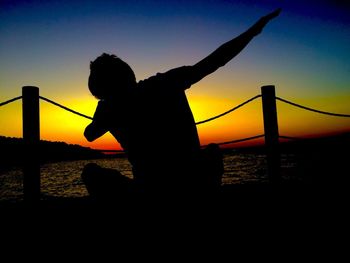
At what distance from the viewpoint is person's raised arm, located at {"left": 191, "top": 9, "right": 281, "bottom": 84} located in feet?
5.31

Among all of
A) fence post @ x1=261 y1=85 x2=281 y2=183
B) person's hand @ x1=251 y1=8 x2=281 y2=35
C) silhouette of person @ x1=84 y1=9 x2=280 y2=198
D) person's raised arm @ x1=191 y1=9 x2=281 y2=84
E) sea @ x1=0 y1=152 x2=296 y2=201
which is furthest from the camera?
sea @ x1=0 y1=152 x2=296 y2=201

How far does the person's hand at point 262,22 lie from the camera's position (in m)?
1.93

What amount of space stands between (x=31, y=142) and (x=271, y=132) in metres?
3.80

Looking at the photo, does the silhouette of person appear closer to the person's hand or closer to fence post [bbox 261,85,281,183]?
the person's hand

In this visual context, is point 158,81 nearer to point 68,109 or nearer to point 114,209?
point 114,209

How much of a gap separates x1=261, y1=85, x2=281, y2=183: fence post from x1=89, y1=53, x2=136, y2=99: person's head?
11.6ft

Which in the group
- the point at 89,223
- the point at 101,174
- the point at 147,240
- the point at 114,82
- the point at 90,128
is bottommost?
the point at 89,223

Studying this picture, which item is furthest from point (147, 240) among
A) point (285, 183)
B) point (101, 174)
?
point (285, 183)

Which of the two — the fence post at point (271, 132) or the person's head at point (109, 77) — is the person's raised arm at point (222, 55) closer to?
the person's head at point (109, 77)

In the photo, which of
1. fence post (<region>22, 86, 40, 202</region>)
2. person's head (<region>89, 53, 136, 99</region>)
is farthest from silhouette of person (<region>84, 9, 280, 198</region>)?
fence post (<region>22, 86, 40, 202</region>)

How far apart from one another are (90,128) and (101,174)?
348 millimetres

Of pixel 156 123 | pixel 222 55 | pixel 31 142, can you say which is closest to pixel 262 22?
pixel 222 55

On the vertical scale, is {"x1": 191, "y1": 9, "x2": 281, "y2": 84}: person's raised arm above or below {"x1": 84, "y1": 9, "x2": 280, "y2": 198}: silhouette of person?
above

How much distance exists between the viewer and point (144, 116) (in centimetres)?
146
